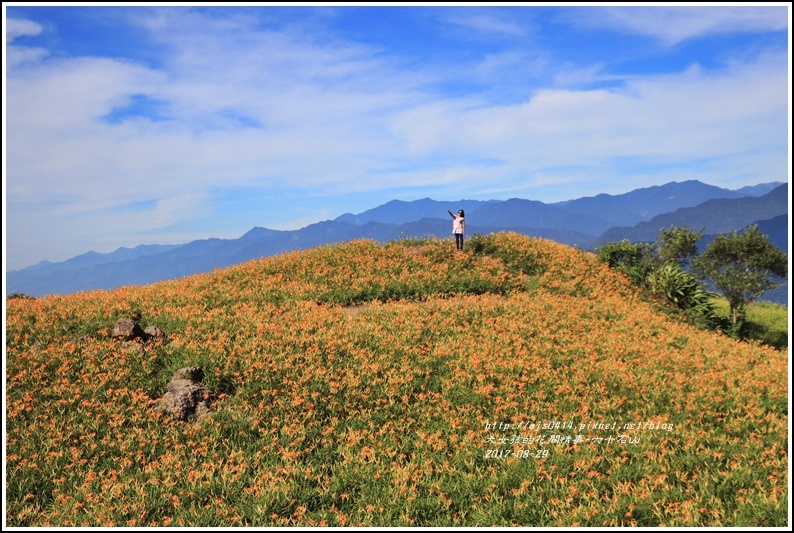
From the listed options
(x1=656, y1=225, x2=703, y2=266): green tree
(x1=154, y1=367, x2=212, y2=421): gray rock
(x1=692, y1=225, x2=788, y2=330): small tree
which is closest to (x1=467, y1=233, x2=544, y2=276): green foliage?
(x1=656, y1=225, x2=703, y2=266): green tree

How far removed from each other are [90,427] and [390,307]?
9.40m

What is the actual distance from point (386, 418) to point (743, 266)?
25.5m

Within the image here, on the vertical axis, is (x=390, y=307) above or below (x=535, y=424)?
above

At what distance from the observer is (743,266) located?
2652cm

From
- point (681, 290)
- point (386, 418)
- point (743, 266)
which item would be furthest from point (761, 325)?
point (386, 418)

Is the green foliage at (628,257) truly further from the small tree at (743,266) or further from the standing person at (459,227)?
the standing person at (459,227)

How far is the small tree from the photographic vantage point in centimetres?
2566

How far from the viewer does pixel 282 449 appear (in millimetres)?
8688

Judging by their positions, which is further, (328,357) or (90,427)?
(328,357)

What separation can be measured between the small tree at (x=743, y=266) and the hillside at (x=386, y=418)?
39.5 feet

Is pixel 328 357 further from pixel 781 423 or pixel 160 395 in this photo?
pixel 781 423

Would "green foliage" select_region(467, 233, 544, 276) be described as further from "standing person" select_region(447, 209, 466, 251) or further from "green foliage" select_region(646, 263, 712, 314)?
"green foliage" select_region(646, 263, 712, 314)

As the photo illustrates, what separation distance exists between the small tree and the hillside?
1204 centimetres

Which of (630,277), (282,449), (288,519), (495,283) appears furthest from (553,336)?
(630,277)
